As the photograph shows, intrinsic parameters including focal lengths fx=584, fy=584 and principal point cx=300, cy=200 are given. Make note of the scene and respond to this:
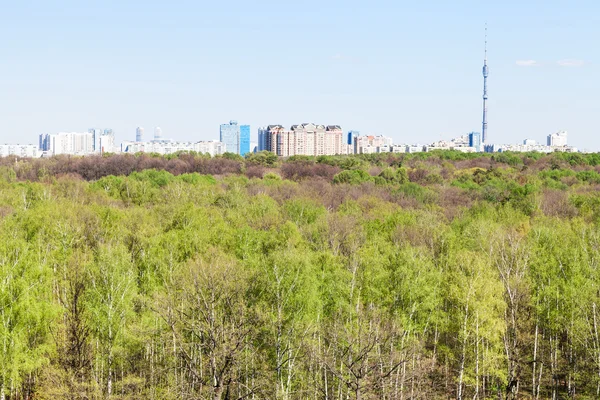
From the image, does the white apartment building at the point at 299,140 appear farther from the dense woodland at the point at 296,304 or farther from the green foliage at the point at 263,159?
the dense woodland at the point at 296,304

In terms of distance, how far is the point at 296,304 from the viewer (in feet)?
69.8

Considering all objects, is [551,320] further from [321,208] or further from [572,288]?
[321,208]

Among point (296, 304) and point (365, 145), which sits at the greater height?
point (365, 145)

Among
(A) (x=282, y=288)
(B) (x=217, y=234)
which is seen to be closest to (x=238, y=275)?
(A) (x=282, y=288)

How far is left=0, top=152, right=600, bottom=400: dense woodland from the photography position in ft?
59.4

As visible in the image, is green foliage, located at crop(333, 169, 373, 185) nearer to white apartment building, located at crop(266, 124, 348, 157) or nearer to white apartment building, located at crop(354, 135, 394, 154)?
white apartment building, located at crop(266, 124, 348, 157)

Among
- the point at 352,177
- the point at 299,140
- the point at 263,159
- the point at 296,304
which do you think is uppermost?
the point at 299,140

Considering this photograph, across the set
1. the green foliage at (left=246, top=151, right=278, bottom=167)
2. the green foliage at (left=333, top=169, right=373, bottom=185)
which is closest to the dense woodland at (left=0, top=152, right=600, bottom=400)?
the green foliage at (left=333, top=169, right=373, bottom=185)

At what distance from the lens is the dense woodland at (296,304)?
712 inches

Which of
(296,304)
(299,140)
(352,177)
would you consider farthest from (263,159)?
(296,304)

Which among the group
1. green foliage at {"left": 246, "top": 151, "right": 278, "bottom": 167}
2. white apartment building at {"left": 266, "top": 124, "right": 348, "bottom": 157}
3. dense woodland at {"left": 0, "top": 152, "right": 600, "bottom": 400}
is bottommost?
dense woodland at {"left": 0, "top": 152, "right": 600, "bottom": 400}

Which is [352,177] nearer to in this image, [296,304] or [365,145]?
[296,304]

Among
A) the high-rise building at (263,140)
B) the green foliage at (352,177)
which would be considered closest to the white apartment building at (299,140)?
the high-rise building at (263,140)

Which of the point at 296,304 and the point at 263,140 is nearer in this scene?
the point at 296,304
